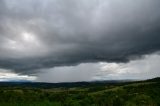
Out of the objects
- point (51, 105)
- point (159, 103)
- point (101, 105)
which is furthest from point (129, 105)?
point (51, 105)

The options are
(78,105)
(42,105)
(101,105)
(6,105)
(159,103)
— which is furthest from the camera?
(159,103)

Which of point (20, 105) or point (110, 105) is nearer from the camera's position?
point (20, 105)

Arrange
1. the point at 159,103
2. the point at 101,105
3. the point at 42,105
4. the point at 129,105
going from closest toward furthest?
the point at 42,105
the point at 101,105
the point at 129,105
the point at 159,103

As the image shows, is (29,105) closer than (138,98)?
Yes

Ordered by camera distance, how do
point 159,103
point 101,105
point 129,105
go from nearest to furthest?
point 101,105, point 129,105, point 159,103

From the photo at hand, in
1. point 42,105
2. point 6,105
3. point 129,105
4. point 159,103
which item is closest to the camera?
point 6,105

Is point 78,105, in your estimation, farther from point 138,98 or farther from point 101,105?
point 138,98

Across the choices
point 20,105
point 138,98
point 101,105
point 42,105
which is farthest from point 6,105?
point 138,98

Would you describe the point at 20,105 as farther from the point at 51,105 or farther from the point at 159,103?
the point at 159,103

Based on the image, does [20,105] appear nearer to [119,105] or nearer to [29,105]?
[29,105]
